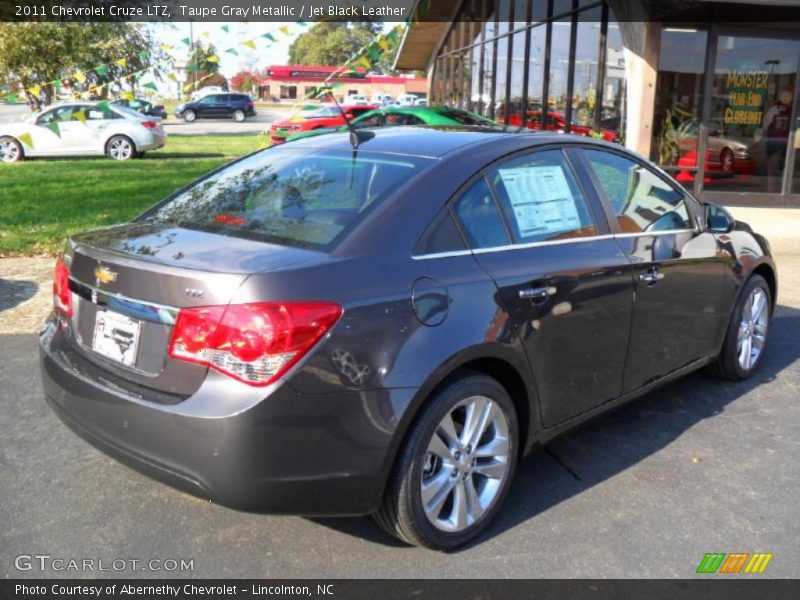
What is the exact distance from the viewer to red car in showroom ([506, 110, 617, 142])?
12414 mm

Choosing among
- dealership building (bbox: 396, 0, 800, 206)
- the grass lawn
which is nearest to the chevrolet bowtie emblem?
the grass lawn

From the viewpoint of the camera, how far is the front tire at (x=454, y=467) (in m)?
2.84

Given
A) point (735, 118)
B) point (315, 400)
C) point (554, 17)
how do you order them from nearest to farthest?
point (315, 400) < point (735, 118) < point (554, 17)

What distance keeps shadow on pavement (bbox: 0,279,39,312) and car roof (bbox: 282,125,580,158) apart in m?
3.70

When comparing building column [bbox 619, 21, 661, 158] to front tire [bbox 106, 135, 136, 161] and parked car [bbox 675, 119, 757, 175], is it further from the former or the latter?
front tire [bbox 106, 135, 136, 161]

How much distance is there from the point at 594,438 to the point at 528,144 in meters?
1.62

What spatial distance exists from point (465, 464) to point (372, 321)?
2.53 ft

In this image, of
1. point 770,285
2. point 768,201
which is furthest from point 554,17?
point 770,285

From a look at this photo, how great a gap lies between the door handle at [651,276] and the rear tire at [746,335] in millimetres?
1089

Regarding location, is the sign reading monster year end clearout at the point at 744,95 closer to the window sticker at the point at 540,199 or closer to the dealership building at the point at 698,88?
the dealership building at the point at 698,88

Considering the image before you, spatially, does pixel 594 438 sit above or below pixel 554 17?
below

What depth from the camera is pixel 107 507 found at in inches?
130

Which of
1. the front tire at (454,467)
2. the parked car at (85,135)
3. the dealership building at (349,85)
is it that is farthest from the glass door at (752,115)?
the dealership building at (349,85)

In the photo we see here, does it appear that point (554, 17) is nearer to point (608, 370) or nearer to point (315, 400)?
point (608, 370)
